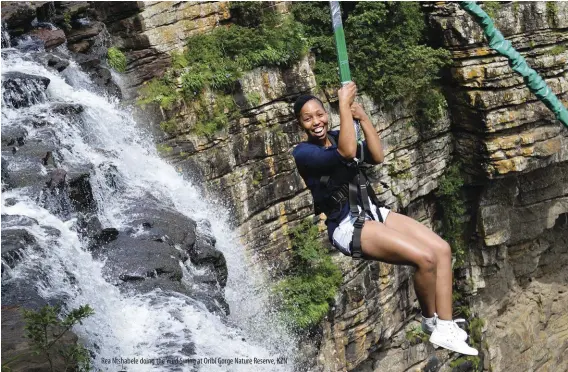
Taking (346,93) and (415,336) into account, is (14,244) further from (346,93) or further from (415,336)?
(415,336)

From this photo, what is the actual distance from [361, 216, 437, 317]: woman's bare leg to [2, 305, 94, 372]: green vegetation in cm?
237

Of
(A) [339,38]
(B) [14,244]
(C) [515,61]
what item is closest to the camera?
(A) [339,38]

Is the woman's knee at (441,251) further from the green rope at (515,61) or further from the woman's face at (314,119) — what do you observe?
the green rope at (515,61)

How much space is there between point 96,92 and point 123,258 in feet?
14.8

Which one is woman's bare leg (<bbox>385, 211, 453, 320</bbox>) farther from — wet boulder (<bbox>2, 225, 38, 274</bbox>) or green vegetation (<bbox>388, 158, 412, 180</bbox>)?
green vegetation (<bbox>388, 158, 412, 180</bbox>)

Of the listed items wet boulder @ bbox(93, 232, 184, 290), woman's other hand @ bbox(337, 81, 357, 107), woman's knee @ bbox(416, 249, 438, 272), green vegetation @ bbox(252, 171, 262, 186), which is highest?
woman's other hand @ bbox(337, 81, 357, 107)

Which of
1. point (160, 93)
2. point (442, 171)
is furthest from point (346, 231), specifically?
point (442, 171)

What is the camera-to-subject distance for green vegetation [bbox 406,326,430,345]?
17.4m

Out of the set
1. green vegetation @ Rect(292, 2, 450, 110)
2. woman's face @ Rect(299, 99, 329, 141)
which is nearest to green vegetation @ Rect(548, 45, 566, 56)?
green vegetation @ Rect(292, 2, 450, 110)

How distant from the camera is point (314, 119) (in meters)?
5.92

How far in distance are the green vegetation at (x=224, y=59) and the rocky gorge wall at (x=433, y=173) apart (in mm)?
216

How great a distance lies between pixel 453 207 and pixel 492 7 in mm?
4449

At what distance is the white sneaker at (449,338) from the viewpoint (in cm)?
555

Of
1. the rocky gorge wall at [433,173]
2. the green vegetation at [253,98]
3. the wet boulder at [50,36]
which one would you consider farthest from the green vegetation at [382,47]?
the wet boulder at [50,36]
